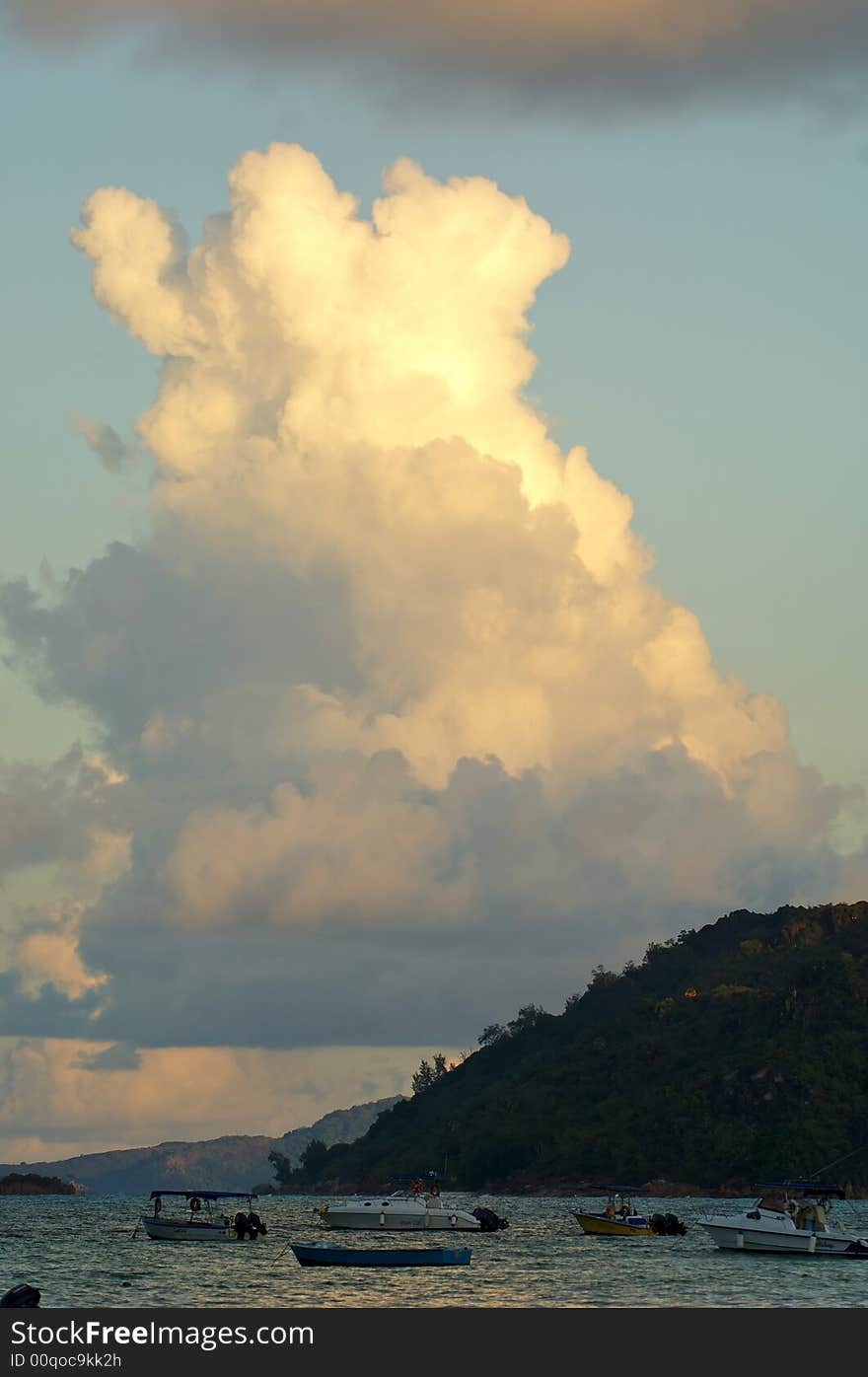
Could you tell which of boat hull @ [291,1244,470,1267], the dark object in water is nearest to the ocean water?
boat hull @ [291,1244,470,1267]

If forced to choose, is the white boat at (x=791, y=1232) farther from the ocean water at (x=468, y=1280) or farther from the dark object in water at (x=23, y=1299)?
the dark object in water at (x=23, y=1299)

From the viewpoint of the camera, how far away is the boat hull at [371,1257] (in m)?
162

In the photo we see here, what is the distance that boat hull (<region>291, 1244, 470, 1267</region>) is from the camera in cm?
16225

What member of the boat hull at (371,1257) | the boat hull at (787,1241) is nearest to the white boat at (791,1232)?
the boat hull at (787,1241)

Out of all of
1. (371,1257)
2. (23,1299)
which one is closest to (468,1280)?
(371,1257)

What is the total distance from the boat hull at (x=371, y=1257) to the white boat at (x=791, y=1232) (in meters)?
29.9

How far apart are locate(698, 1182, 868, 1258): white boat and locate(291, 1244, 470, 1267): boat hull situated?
2985cm

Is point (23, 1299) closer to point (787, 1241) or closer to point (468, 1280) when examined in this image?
point (468, 1280)
